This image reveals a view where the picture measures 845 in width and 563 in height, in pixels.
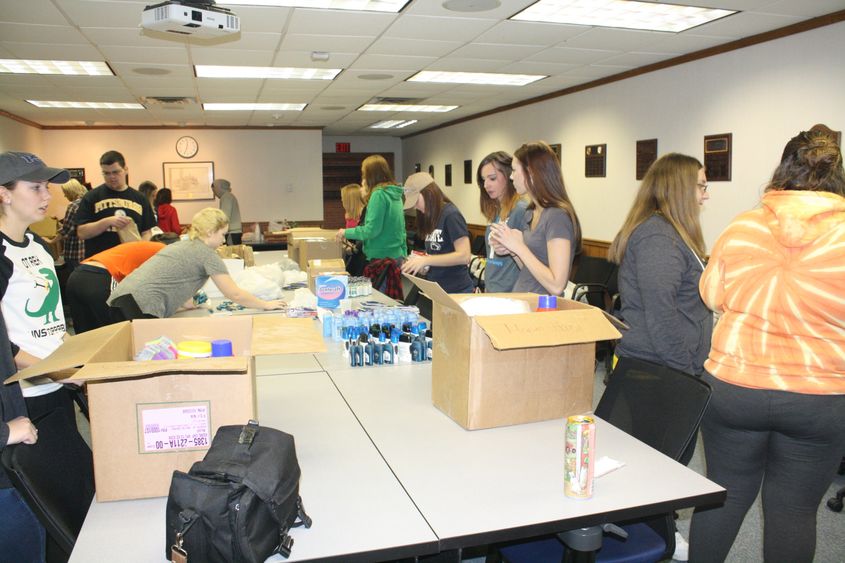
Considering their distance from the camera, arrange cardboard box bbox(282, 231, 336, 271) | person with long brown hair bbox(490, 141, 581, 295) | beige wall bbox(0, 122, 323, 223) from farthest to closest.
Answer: beige wall bbox(0, 122, 323, 223) < cardboard box bbox(282, 231, 336, 271) < person with long brown hair bbox(490, 141, 581, 295)

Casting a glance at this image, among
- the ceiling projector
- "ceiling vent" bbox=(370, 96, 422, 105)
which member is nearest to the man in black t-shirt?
the ceiling projector

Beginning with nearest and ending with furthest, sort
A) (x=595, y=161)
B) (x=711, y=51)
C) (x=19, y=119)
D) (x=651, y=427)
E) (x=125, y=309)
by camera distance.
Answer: (x=651, y=427) < (x=125, y=309) < (x=711, y=51) < (x=595, y=161) < (x=19, y=119)

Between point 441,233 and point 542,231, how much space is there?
105 centimetres

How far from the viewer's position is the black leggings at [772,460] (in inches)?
62.7

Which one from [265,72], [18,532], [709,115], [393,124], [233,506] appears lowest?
[18,532]

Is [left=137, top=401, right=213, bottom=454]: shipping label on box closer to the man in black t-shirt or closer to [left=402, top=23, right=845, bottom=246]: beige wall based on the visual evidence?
the man in black t-shirt

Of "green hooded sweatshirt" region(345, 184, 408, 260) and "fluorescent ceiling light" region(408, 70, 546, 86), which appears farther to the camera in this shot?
"fluorescent ceiling light" region(408, 70, 546, 86)

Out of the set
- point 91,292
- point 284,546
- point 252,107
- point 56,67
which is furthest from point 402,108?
point 284,546

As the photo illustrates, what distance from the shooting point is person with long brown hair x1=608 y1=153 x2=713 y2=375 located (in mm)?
2023

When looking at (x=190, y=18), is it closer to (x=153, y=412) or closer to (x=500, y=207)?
(x=500, y=207)

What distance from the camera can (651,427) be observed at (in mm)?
1817

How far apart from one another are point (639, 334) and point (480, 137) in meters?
8.28

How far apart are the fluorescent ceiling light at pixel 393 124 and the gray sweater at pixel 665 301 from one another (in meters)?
9.27

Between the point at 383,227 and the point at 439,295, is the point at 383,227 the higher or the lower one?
the higher one
